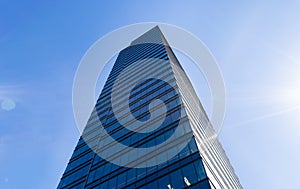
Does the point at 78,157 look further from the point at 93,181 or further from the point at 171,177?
the point at 171,177

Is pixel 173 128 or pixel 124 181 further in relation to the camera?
pixel 173 128

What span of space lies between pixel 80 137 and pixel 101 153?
12.9 metres

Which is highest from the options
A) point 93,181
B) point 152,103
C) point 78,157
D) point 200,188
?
point 152,103

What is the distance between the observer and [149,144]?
28.9 m

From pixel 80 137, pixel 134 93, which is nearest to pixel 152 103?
pixel 134 93

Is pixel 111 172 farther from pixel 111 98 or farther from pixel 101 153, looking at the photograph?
pixel 111 98

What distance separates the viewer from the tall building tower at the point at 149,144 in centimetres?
2331

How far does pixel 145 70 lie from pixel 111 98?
882 centimetres

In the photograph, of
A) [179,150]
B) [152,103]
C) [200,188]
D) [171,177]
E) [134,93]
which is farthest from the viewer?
[134,93]

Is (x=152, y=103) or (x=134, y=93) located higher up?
(x=134, y=93)

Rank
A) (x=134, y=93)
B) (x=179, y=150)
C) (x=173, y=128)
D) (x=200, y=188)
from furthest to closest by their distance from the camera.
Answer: (x=134, y=93), (x=173, y=128), (x=179, y=150), (x=200, y=188)

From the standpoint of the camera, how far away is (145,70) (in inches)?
2111

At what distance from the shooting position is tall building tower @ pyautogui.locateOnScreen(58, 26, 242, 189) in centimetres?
2331

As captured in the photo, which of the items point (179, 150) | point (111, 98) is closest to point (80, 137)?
point (111, 98)
